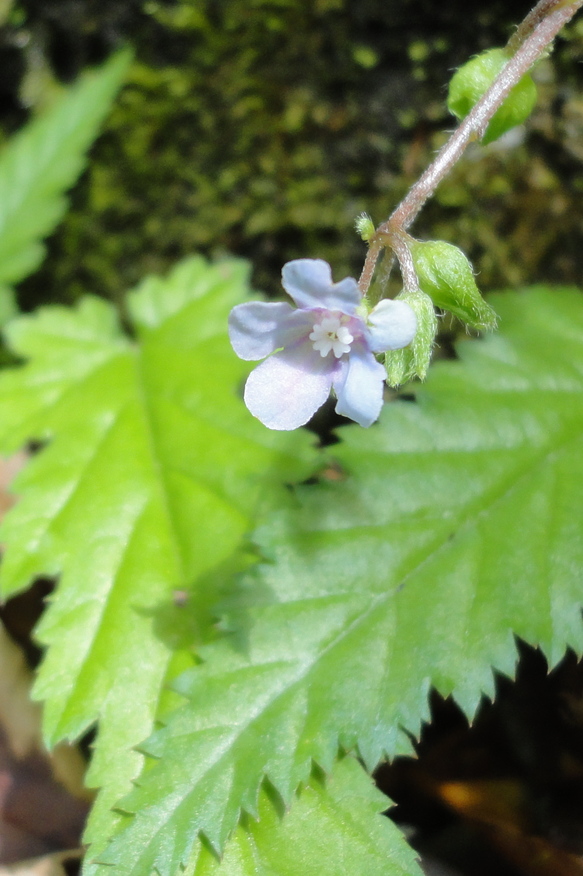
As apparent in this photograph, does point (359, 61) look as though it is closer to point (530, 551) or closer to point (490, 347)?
point (490, 347)

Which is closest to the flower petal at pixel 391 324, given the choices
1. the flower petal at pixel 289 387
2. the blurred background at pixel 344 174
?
the flower petal at pixel 289 387

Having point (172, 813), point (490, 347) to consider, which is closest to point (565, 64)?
point (490, 347)

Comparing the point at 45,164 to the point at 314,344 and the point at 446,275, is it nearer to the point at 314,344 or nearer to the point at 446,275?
the point at 314,344

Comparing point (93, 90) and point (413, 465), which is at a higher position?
point (93, 90)

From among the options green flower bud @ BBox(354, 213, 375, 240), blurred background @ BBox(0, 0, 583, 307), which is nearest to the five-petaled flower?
green flower bud @ BBox(354, 213, 375, 240)

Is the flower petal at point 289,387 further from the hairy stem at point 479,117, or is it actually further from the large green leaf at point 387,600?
the large green leaf at point 387,600

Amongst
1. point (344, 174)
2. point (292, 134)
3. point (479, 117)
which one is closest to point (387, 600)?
point (479, 117)
